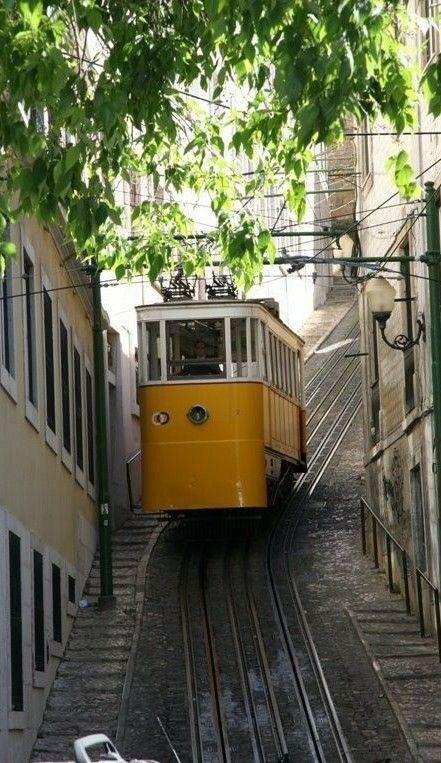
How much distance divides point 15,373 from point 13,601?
2.37 m

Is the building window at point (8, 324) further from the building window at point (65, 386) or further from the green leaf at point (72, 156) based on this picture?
the green leaf at point (72, 156)

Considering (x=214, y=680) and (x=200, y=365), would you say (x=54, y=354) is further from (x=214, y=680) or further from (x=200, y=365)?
(x=214, y=680)

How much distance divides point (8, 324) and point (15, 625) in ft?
9.33

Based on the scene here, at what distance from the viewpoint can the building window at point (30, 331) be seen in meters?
17.9

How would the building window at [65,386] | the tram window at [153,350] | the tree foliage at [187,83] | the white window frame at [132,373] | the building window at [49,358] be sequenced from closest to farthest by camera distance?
the tree foliage at [187,83], the building window at [49,358], the building window at [65,386], the tram window at [153,350], the white window frame at [132,373]

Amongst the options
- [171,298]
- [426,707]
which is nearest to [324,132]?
[426,707]

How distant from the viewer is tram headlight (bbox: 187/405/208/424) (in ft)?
78.1

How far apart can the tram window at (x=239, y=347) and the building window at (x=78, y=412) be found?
215 centimetres

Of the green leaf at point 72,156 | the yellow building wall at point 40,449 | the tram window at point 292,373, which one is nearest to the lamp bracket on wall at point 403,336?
the yellow building wall at point 40,449

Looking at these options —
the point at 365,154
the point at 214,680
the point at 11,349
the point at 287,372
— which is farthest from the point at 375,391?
the point at 11,349

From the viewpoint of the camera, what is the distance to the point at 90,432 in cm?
2622

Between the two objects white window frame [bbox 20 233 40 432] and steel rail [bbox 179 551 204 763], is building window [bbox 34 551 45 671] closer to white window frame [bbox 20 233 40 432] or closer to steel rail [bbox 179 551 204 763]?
white window frame [bbox 20 233 40 432]

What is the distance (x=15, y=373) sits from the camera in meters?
16.5

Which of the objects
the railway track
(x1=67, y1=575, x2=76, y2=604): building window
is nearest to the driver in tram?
the railway track
